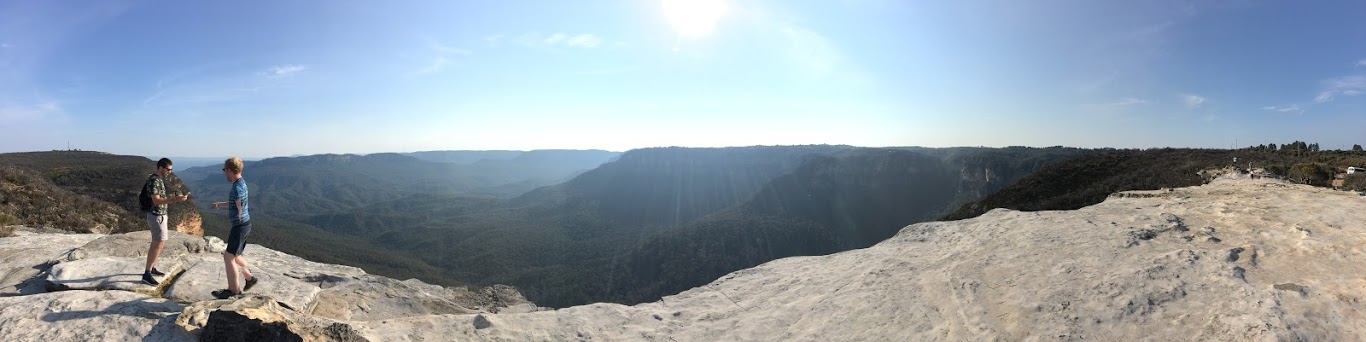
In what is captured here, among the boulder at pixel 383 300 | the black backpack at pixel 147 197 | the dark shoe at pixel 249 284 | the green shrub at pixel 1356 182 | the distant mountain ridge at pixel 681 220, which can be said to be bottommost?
the distant mountain ridge at pixel 681 220

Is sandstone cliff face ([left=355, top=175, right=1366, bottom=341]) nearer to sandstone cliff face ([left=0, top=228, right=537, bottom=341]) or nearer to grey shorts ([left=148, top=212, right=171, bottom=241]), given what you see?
sandstone cliff face ([left=0, top=228, right=537, bottom=341])

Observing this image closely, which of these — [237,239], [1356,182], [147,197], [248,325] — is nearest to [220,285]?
[237,239]

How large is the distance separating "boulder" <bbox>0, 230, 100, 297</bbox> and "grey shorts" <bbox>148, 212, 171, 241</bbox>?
1155mm

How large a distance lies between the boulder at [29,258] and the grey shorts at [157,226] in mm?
1155

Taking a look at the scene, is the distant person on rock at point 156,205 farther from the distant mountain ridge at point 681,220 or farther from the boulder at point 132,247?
the distant mountain ridge at point 681,220

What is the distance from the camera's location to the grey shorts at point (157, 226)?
723cm

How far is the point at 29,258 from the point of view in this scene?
7918mm

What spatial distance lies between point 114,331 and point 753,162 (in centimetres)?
12921

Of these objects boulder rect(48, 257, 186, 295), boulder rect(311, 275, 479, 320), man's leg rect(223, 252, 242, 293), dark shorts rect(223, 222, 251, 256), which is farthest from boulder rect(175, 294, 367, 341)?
boulder rect(48, 257, 186, 295)

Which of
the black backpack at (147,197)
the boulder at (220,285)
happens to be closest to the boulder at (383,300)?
the boulder at (220,285)

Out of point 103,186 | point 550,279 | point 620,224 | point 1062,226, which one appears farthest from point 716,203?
point 1062,226

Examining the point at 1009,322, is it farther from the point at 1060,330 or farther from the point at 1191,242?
the point at 1191,242

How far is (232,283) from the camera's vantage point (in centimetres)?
705

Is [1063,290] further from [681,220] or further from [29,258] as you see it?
[681,220]
